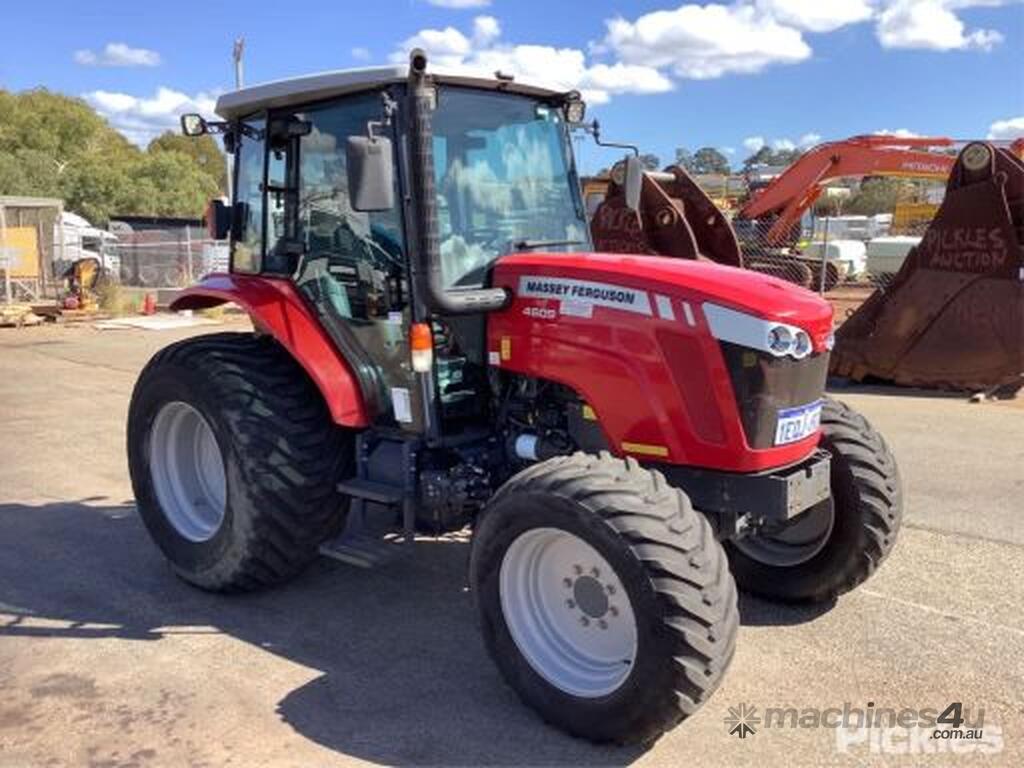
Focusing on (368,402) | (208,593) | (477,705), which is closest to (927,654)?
(477,705)

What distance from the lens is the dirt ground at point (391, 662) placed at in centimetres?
336

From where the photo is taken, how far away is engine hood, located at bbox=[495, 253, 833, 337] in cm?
359

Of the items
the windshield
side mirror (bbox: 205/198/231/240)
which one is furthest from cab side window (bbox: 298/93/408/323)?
side mirror (bbox: 205/198/231/240)

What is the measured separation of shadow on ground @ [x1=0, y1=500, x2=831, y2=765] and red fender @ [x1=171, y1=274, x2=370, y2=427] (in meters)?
0.91

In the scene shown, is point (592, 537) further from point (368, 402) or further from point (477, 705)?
point (368, 402)

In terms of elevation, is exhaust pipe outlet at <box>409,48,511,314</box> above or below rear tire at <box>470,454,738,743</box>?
above

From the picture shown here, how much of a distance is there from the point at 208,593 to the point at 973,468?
526 centimetres

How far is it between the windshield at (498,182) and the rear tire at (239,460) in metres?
1.04

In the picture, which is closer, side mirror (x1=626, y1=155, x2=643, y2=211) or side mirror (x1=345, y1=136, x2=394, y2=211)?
side mirror (x1=345, y1=136, x2=394, y2=211)

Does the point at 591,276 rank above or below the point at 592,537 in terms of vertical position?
above

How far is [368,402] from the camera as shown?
4496mm

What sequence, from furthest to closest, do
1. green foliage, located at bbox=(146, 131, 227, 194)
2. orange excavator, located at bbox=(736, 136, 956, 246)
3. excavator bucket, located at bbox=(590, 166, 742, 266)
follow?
green foliage, located at bbox=(146, 131, 227, 194)
orange excavator, located at bbox=(736, 136, 956, 246)
excavator bucket, located at bbox=(590, 166, 742, 266)
